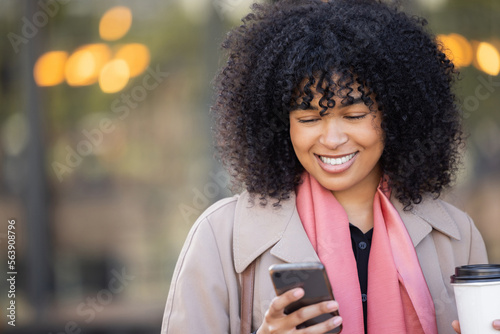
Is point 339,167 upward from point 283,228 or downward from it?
upward

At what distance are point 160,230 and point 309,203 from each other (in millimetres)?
3359

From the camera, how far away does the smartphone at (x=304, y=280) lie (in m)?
1.75

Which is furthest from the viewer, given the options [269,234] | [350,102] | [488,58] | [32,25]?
[32,25]

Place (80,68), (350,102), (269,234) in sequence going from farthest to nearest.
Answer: (80,68) → (269,234) → (350,102)

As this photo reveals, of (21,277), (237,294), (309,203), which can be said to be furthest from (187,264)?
(21,277)

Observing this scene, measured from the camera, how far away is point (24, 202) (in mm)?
5480

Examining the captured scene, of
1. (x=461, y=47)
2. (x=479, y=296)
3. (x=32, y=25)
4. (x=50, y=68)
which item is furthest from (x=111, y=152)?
(x=479, y=296)

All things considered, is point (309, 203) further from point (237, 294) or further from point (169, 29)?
point (169, 29)

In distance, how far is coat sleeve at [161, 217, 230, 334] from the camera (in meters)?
2.11

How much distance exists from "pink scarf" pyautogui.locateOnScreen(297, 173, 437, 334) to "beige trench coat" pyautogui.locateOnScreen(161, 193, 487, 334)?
5 cm

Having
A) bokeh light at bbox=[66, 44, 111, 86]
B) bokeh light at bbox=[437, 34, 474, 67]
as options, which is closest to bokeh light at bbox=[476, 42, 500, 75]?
bokeh light at bbox=[437, 34, 474, 67]

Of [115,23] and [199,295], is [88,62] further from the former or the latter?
[199,295]

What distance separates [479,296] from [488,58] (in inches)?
153

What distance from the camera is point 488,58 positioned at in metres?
5.29
